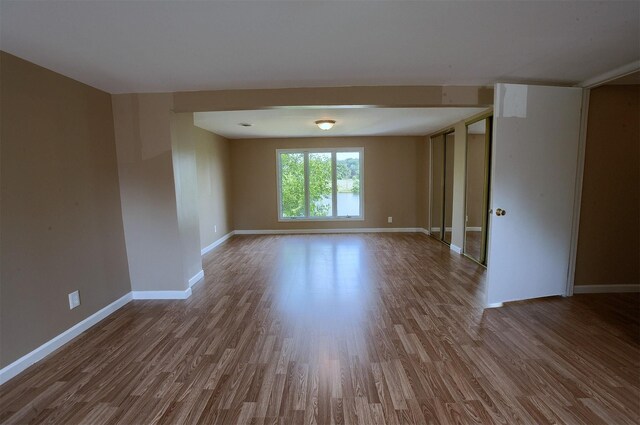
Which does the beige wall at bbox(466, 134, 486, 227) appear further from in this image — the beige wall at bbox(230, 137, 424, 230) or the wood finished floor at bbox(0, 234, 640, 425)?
the wood finished floor at bbox(0, 234, 640, 425)

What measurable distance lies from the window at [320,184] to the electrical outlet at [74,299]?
15.3 ft

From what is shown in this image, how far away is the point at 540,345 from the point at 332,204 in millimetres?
5094

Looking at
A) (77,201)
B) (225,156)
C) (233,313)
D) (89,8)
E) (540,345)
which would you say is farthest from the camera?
(225,156)

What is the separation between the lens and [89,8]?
1527 millimetres

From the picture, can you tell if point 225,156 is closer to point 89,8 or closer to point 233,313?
point 233,313

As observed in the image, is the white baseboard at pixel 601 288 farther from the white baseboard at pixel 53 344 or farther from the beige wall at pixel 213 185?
the beige wall at pixel 213 185

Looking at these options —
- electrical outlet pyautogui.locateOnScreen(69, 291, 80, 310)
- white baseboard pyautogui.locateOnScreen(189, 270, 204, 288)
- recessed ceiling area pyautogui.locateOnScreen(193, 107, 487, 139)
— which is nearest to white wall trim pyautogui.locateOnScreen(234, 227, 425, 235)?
recessed ceiling area pyautogui.locateOnScreen(193, 107, 487, 139)

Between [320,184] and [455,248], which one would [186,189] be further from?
[455,248]

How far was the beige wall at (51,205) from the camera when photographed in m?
1.99

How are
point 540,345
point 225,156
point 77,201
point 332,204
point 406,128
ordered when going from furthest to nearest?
1. point 332,204
2. point 225,156
3. point 406,128
4. point 77,201
5. point 540,345

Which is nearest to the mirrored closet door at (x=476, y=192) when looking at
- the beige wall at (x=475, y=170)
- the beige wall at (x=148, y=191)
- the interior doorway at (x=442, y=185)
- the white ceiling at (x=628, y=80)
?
the beige wall at (x=475, y=170)

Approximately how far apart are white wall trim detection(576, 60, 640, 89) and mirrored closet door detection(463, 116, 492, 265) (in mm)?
1485

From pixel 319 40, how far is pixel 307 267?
309 cm

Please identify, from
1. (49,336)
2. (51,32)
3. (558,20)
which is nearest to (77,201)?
(49,336)
